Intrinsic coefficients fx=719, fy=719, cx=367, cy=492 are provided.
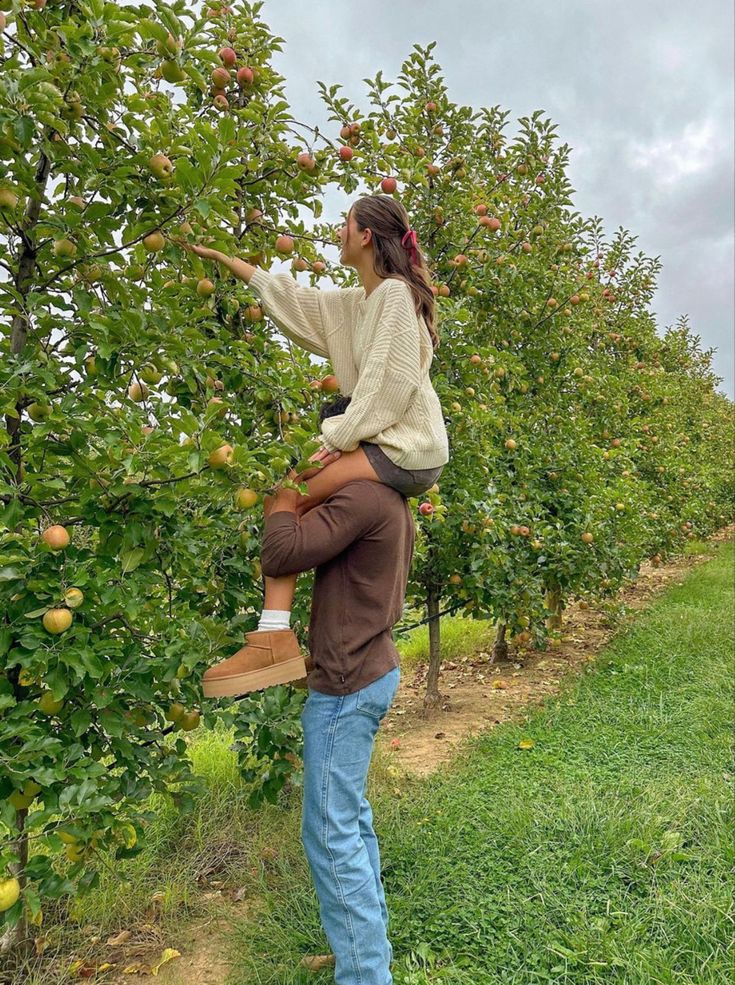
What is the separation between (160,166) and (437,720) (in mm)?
3798

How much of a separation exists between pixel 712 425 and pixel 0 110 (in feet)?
48.0

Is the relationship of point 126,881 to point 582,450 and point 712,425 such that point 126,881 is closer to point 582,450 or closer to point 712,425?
point 582,450

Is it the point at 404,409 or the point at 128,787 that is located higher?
the point at 404,409

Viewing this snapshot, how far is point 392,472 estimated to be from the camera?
1775mm

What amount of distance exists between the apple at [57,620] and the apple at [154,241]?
937 millimetres

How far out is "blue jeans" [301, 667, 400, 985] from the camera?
5.76 ft

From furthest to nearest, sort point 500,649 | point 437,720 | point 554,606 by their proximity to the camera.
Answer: point 554,606, point 500,649, point 437,720

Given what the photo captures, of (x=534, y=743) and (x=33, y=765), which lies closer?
(x=33, y=765)

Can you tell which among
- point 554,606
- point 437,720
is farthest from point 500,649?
point 437,720

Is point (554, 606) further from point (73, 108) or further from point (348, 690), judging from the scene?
point (73, 108)

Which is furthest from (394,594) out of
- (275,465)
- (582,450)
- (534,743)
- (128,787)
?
(582,450)

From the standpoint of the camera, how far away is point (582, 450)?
5.53 metres

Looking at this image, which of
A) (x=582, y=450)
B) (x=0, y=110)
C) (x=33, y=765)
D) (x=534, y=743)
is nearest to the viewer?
(x=0, y=110)

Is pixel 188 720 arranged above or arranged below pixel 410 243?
below
